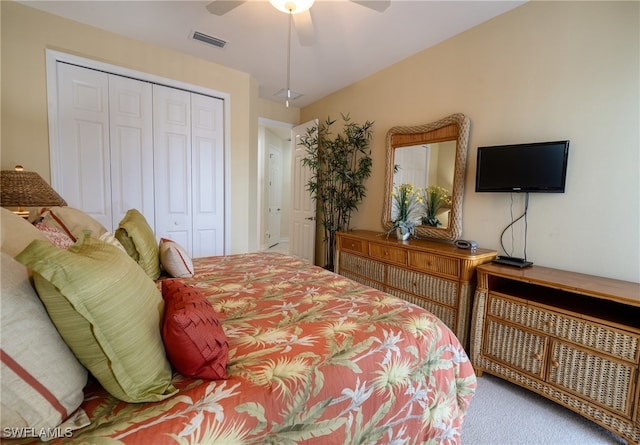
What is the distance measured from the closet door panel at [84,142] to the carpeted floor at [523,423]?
349 cm

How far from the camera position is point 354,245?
3.13m

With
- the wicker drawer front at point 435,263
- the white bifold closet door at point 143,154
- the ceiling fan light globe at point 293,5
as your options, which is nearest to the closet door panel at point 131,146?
the white bifold closet door at point 143,154

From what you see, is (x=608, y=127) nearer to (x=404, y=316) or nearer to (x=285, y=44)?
(x=404, y=316)

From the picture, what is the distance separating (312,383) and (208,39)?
320cm

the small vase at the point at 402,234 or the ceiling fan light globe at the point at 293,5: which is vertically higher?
the ceiling fan light globe at the point at 293,5

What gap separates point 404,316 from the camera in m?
1.25

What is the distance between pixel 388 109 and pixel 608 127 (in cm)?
193

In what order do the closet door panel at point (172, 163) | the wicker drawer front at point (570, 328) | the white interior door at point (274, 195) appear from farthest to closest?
the white interior door at point (274, 195)
the closet door panel at point (172, 163)
the wicker drawer front at point (570, 328)

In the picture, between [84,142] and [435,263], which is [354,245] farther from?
[84,142]

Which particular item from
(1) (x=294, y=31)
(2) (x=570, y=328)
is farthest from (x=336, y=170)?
(2) (x=570, y=328)

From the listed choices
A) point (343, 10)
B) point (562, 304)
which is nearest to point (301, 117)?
point (343, 10)

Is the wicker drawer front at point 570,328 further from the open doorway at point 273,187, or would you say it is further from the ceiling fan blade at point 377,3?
the open doorway at point 273,187

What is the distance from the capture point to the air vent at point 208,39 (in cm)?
272

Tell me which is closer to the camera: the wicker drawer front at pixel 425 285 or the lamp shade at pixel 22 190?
the lamp shade at pixel 22 190
